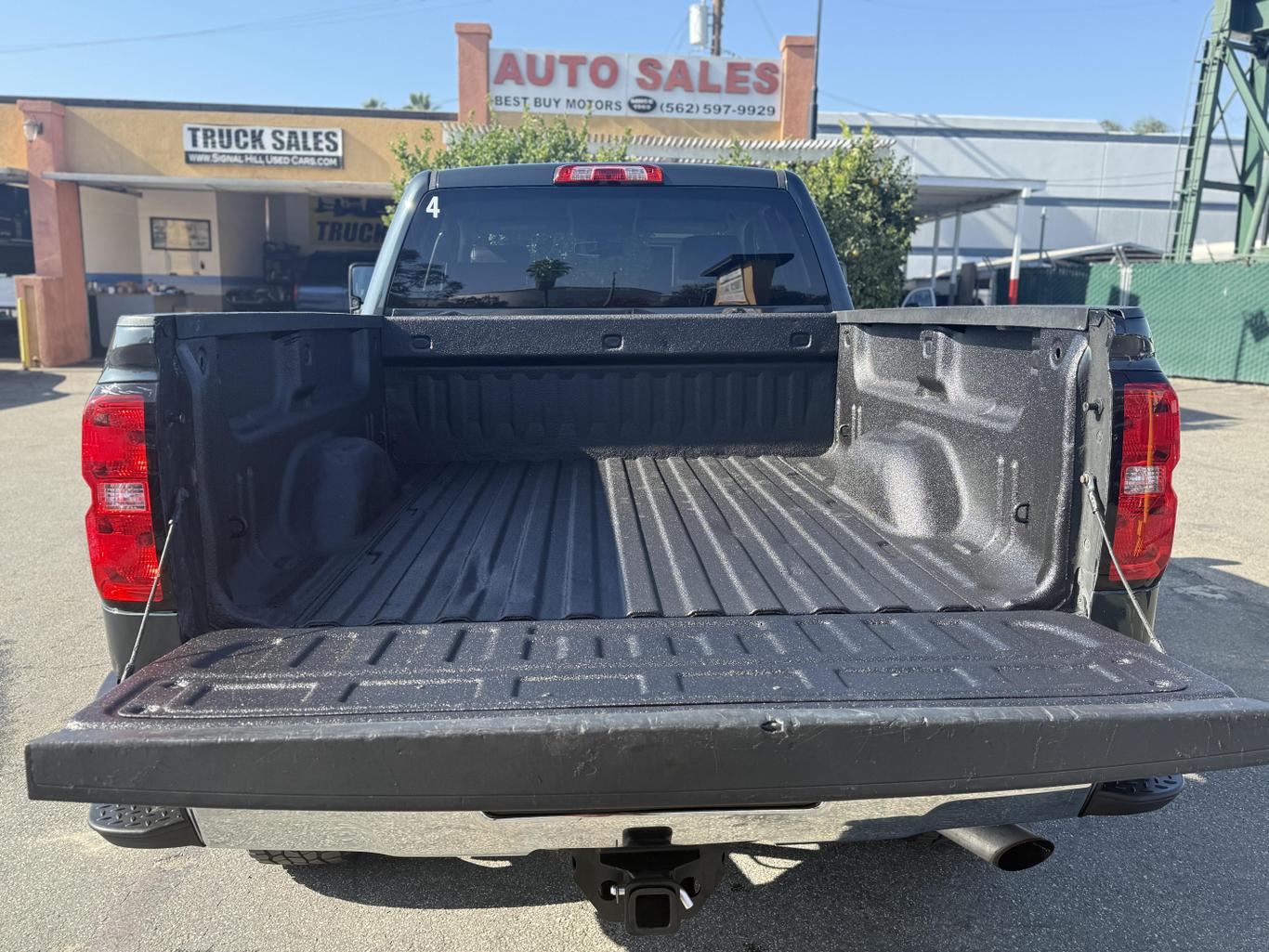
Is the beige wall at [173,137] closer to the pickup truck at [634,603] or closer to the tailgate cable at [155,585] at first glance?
the pickup truck at [634,603]

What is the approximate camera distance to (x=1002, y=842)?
2.06 m

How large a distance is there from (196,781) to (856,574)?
1.74 meters

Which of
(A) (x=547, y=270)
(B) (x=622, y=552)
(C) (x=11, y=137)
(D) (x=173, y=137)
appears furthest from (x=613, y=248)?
(C) (x=11, y=137)

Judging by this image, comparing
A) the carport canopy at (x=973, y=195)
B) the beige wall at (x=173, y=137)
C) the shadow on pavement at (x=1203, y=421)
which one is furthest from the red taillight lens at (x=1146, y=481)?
the beige wall at (x=173, y=137)

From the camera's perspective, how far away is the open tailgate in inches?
67.6

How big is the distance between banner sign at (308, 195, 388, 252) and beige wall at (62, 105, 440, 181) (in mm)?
9661

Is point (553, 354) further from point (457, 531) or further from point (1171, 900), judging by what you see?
point (1171, 900)

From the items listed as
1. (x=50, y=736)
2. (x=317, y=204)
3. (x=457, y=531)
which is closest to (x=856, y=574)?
(x=457, y=531)

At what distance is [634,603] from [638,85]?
17429 mm

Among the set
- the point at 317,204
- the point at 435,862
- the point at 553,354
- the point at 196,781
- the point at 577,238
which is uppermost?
the point at 317,204

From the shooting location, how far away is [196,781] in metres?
1.72

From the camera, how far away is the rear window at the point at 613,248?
3945 mm

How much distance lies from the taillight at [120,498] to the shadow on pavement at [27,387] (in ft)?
45.9

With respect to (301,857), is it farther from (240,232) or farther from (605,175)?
(240,232)
